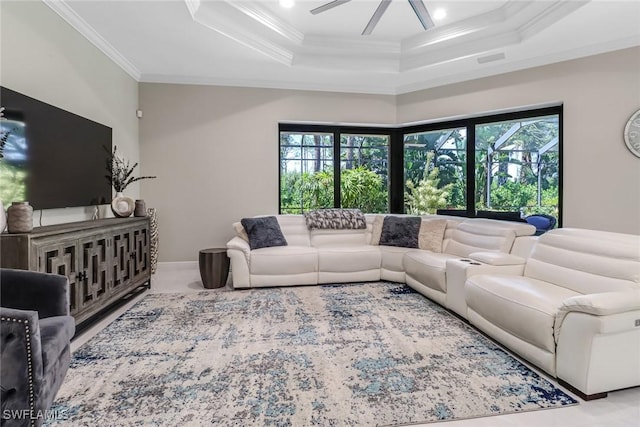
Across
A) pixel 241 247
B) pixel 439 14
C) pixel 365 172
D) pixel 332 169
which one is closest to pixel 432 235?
pixel 365 172

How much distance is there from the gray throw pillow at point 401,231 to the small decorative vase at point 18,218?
12.2 feet

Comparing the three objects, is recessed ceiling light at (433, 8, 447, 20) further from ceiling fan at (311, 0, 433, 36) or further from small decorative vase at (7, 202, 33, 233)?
small decorative vase at (7, 202, 33, 233)

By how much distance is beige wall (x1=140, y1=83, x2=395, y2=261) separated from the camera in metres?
5.08

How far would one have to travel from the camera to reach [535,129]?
4562 millimetres

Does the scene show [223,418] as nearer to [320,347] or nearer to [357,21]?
[320,347]

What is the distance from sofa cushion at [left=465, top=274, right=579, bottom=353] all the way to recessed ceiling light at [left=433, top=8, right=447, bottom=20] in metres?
2.86

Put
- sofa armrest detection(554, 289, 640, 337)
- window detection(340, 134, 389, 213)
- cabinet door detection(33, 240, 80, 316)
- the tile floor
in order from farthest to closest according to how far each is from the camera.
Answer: window detection(340, 134, 389, 213)
cabinet door detection(33, 240, 80, 316)
sofa armrest detection(554, 289, 640, 337)
the tile floor

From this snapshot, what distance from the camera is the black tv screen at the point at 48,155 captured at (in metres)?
2.42

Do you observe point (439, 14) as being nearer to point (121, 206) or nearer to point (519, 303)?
point (519, 303)

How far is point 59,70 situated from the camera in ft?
10.2

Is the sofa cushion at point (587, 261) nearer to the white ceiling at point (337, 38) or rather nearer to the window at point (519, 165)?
the window at point (519, 165)

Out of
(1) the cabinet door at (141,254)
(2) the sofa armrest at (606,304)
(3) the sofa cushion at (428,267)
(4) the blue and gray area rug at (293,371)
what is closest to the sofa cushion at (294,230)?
(3) the sofa cushion at (428,267)

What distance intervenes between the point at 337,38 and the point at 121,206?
335cm

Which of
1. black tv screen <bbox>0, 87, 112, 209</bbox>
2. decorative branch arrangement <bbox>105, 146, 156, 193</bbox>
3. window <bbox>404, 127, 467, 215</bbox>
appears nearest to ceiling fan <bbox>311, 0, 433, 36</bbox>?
black tv screen <bbox>0, 87, 112, 209</bbox>
